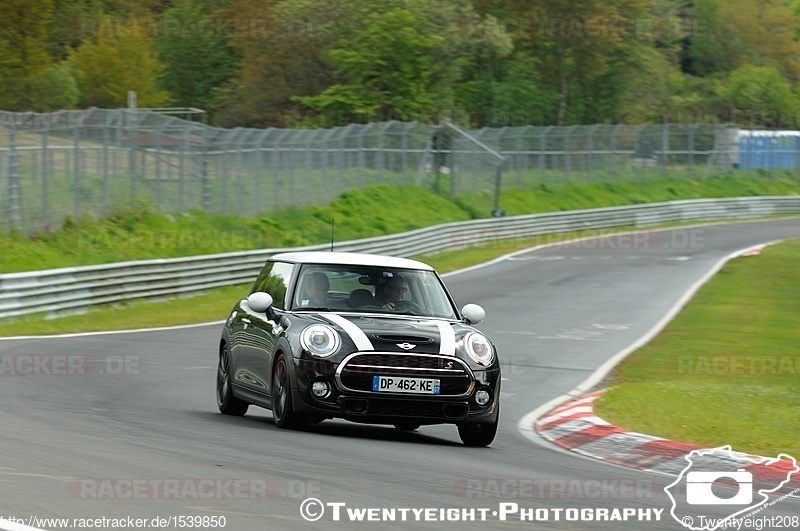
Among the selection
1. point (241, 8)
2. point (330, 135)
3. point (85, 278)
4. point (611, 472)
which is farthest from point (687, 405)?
point (241, 8)

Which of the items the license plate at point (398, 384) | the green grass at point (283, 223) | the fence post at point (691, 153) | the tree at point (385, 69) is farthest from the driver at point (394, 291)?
the fence post at point (691, 153)

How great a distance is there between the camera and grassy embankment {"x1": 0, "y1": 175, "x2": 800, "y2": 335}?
23.3m

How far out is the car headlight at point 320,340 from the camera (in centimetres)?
982

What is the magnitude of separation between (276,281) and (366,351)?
186 cm

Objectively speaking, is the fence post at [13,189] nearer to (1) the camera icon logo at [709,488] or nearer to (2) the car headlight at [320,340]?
(2) the car headlight at [320,340]

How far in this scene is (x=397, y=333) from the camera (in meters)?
9.96

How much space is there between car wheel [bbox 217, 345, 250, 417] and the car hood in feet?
5.42

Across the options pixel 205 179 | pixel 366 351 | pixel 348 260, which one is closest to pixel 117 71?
pixel 205 179

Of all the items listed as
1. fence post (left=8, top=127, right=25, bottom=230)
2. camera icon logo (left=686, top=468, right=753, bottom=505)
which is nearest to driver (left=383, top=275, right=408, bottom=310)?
camera icon logo (left=686, top=468, right=753, bottom=505)

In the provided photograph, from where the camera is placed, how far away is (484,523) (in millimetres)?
6527

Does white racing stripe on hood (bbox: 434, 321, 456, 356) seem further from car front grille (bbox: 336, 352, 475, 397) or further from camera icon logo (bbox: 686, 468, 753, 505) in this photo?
camera icon logo (bbox: 686, 468, 753, 505)

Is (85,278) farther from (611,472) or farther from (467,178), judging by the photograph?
(467,178)

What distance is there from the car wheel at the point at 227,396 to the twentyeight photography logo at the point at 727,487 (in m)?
3.93

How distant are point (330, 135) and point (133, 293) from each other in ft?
49.1
